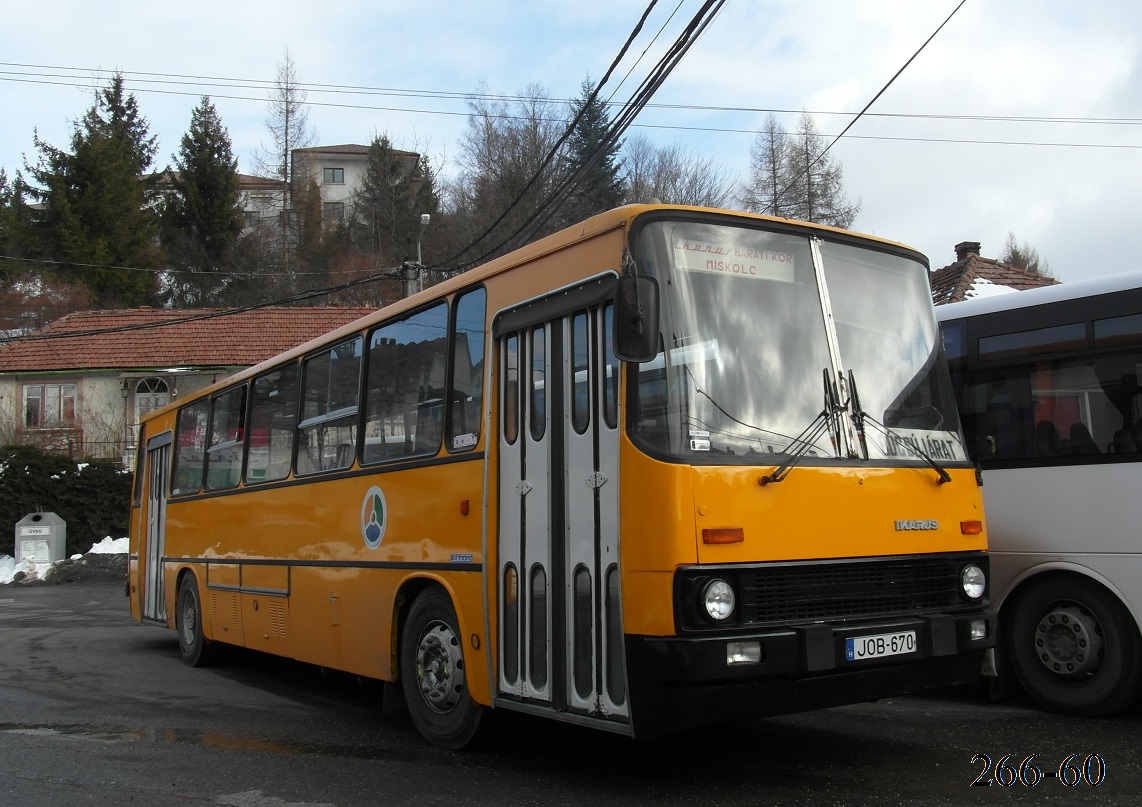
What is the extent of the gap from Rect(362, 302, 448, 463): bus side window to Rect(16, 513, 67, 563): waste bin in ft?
73.7

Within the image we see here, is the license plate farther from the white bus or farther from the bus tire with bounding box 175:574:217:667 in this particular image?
the bus tire with bounding box 175:574:217:667

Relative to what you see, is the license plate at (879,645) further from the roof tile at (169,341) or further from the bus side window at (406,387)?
the roof tile at (169,341)

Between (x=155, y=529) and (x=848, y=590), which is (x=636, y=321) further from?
(x=155, y=529)

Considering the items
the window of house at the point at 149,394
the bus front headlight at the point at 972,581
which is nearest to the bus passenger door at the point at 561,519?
the bus front headlight at the point at 972,581

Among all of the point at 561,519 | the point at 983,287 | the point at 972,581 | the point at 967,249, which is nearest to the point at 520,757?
the point at 561,519

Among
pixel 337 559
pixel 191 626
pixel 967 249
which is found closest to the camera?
pixel 337 559

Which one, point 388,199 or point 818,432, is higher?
point 388,199

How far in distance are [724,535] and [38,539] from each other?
2616 cm

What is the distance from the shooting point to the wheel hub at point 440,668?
21.9 feet

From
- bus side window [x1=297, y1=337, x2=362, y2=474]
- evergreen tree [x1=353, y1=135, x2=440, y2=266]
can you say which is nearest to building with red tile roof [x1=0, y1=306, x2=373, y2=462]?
evergreen tree [x1=353, y1=135, x2=440, y2=266]

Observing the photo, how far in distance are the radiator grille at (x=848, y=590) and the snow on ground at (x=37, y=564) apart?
25.0m

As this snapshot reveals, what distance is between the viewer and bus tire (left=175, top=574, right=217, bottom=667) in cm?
1172

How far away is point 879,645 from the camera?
17.5 feet

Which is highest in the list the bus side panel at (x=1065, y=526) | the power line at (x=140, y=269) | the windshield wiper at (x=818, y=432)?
the power line at (x=140, y=269)
